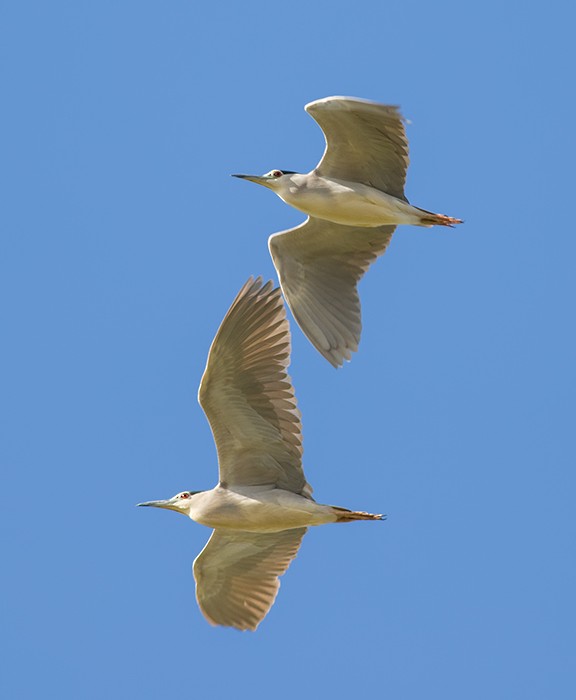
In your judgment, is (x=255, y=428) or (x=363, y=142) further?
(x=363, y=142)

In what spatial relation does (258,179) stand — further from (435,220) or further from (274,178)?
(435,220)

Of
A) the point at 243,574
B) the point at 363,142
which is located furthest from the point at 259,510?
the point at 363,142

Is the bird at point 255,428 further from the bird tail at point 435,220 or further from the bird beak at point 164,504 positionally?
the bird tail at point 435,220

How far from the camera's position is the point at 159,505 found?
42.6ft

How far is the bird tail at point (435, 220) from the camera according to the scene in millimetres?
13320

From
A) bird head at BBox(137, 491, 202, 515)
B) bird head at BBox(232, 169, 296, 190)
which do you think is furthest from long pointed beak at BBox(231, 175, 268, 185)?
bird head at BBox(137, 491, 202, 515)

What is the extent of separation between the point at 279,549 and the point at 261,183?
11.3ft

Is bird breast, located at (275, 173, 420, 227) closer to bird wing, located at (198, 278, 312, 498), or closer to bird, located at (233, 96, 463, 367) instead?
bird, located at (233, 96, 463, 367)

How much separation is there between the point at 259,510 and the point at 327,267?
310 centimetres

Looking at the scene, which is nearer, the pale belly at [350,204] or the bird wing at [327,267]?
the pale belly at [350,204]

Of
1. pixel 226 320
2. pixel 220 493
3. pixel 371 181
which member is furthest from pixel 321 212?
pixel 220 493

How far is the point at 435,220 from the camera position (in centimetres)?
1343

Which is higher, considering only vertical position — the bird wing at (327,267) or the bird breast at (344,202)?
the bird breast at (344,202)

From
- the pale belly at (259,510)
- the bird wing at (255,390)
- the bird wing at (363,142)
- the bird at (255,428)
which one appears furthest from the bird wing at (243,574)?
the bird wing at (363,142)
